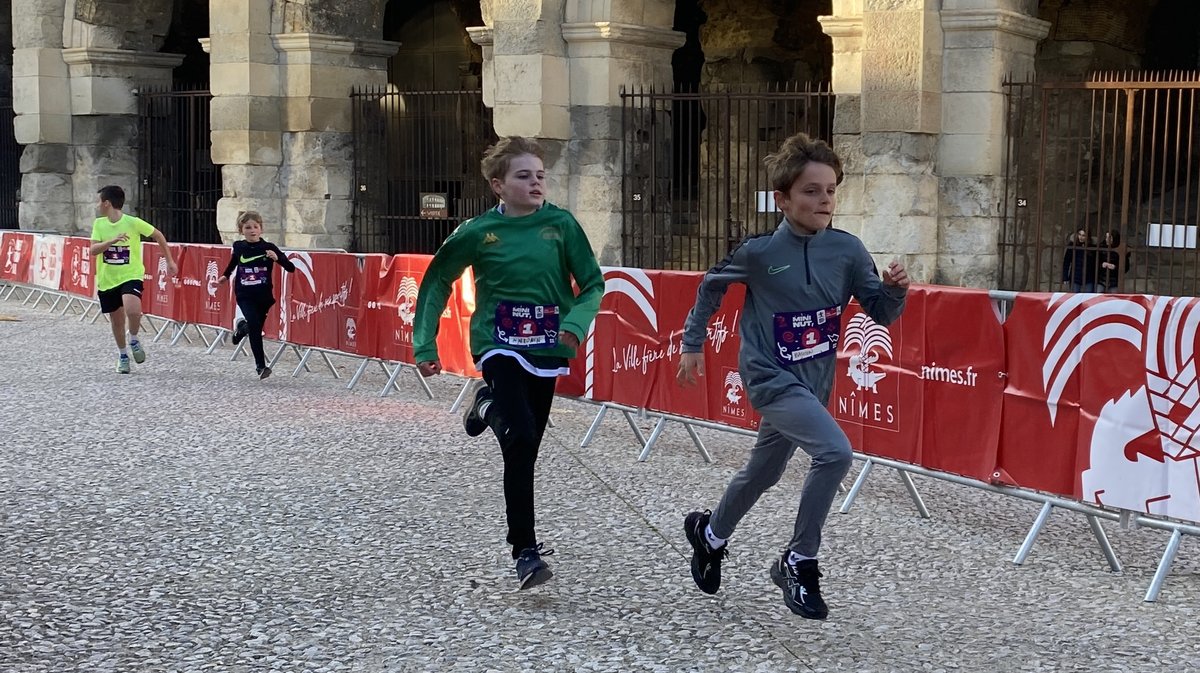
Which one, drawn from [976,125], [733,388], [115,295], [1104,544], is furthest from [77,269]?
[1104,544]

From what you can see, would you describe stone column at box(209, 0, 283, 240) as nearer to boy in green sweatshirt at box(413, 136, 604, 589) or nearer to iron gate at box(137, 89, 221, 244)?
iron gate at box(137, 89, 221, 244)

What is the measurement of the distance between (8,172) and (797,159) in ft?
70.6

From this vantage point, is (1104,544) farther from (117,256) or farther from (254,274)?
(117,256)

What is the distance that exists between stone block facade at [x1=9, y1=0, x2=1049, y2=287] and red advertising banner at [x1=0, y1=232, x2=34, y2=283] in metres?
1.32

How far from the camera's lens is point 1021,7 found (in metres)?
13.4

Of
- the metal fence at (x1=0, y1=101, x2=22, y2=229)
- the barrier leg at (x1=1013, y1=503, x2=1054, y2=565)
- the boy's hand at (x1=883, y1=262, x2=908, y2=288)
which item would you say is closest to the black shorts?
the barrier leg at (x1=1013, y1=503, x2=1054, y2=565)

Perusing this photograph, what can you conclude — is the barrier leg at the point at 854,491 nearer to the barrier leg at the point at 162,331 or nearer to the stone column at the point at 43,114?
the barrier leg at the point at 162,331

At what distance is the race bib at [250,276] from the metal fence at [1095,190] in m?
6.21

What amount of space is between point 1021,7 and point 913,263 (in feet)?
7.73

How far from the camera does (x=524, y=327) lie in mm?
5438

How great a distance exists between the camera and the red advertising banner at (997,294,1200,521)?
18.3 feet

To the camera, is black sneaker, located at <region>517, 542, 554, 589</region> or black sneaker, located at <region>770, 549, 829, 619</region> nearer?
black sneaker, located at <region>770, 549, 829, 619</region>

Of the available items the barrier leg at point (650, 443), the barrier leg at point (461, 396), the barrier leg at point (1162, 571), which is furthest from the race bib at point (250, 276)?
the barrier leg at point (1162, 571)

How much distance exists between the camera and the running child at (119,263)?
39.6ft
